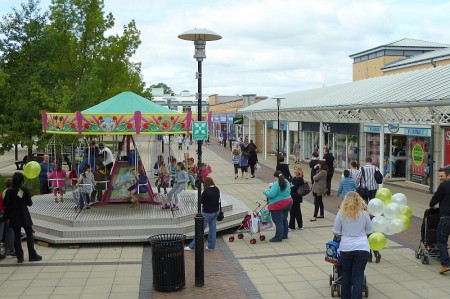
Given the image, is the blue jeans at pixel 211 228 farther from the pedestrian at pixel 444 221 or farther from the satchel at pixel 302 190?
the pedestrian at pixel 444 221

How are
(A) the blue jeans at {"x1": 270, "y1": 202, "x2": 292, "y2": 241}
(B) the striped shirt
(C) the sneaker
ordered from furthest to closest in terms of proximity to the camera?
(B) the striped shirt
(A) the blue jeans at {"x1": 270, "y1": 202, "x2": 292, "y2": 241}
(C) the sneaker

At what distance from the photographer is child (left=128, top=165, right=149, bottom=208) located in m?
13.6

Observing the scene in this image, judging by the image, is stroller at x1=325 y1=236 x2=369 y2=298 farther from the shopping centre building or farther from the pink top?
the pink top

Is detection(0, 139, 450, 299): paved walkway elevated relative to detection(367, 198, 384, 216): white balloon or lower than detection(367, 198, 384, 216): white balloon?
lower

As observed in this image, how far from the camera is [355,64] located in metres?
39.9

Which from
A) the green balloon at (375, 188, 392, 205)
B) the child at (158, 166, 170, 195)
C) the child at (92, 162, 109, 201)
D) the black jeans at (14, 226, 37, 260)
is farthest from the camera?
the child at (158, 166, 170, 195)

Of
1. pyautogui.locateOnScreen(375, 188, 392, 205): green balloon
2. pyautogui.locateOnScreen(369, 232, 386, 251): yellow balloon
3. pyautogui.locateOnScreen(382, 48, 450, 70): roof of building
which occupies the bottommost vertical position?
pyautogui.locateOnScreen(369, 232, 386, 251): yellow balloon

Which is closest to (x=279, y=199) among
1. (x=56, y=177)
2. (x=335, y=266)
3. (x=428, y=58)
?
(x=335, y=266)

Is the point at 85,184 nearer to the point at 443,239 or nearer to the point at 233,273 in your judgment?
the point at 233,273

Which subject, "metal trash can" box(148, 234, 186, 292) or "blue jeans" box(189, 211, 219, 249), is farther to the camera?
"blue jeans" box(189, 211, 219, 249)

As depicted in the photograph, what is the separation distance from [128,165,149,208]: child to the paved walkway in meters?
2.63

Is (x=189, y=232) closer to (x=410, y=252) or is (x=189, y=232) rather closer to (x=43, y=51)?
(x=410, y=252)

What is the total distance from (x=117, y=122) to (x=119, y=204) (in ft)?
9.20

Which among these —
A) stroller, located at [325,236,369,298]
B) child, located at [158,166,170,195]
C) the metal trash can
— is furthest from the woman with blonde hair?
child, located at [158,166,170,195]
